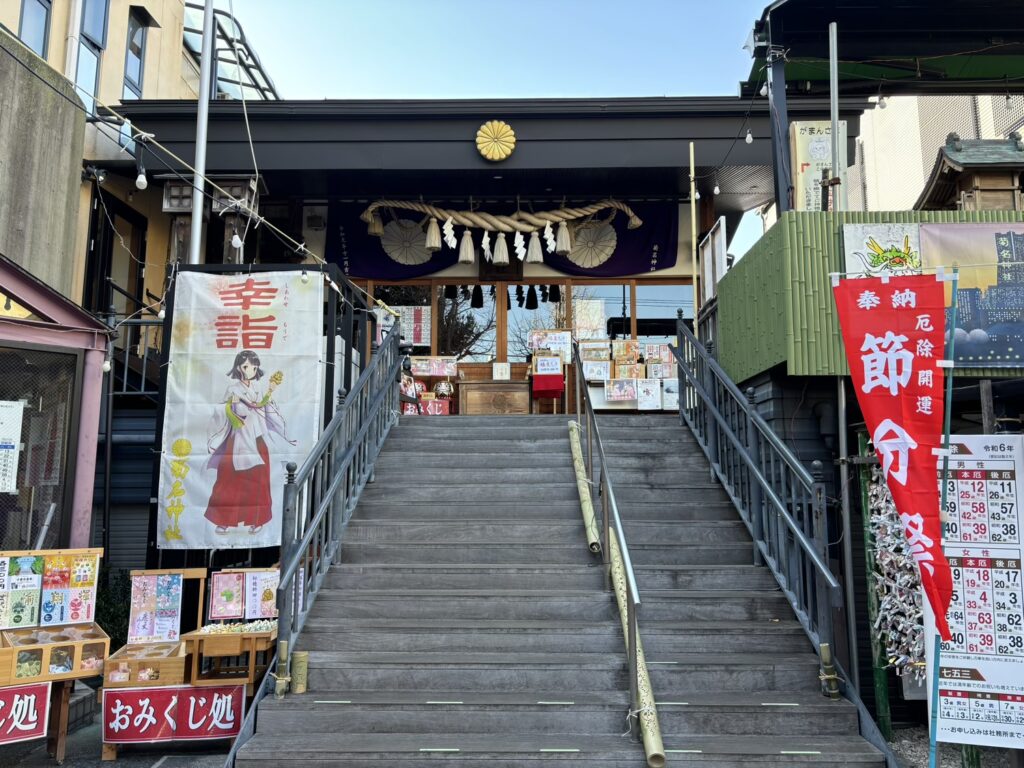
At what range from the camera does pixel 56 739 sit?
5.67 m

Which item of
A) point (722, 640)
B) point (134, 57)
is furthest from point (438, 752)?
point (134, 57)

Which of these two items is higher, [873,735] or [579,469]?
[579,469]

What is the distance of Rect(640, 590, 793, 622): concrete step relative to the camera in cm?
603

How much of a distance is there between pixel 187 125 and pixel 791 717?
39.0 feet

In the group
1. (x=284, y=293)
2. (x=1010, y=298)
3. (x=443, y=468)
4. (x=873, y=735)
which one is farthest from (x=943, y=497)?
(x=284, y=293)

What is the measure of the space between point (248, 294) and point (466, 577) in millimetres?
3585

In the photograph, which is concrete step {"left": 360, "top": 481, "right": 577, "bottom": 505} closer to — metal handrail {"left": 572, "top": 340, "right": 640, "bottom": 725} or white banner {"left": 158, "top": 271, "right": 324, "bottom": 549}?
metal handrail {"left": 572, "top": 340, "right": 640, "bottom": 725}

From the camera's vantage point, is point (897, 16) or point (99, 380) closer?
point (99, 380)

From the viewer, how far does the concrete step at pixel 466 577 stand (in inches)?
250

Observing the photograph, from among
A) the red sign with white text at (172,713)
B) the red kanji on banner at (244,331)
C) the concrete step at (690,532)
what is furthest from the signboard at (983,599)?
the red kanji on banner at (244,331)

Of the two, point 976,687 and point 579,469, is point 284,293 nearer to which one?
point 579,469

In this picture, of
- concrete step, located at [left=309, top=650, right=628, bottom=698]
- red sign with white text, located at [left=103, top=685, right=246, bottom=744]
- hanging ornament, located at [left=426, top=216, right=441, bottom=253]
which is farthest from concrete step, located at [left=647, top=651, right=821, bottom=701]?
hanging ornament, located at [left=426, top=216, right=441, bottom=253]

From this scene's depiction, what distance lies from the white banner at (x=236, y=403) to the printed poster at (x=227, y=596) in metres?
0.64

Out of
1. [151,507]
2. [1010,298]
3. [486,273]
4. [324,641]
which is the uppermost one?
[486,273]
